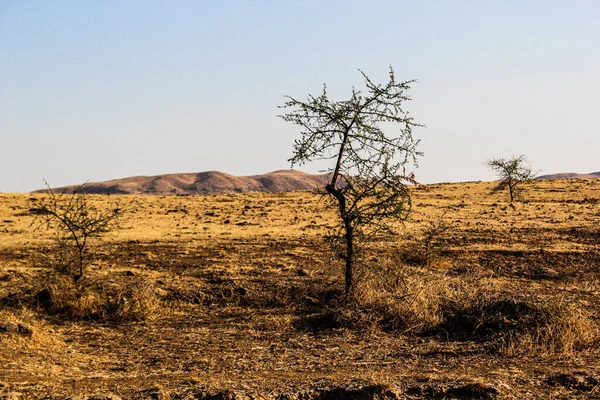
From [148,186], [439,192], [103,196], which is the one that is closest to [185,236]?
[103,196]

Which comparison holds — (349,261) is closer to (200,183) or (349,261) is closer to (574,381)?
(574,381)

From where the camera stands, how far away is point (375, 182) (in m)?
10.6

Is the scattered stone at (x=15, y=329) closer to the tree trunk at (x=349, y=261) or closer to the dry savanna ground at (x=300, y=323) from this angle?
the dry savanna ground at (x=300, y=323)

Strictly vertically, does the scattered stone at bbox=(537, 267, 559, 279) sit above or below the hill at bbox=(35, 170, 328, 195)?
below

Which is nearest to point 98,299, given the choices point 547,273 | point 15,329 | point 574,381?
point 15,329

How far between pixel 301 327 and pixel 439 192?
35715 millimetres

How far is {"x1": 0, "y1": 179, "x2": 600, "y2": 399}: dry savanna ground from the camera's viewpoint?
6367 millimetres

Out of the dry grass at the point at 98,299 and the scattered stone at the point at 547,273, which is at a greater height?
the dry grass at the point at 98,299

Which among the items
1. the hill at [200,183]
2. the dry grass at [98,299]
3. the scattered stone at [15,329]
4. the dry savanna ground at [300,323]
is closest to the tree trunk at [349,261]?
the dry savanna ground at [300,323]

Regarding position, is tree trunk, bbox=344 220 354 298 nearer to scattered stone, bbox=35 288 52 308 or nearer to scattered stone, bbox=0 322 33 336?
scattered stone, bbox=0 322 33 336

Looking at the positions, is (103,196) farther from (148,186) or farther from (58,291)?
(148,186)

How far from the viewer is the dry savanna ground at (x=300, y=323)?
6367mm

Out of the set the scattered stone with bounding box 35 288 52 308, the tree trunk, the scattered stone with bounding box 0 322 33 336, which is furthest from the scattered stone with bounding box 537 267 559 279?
the scattered stone with bounding box 0 322 33 336

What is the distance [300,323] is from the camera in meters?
9.38
